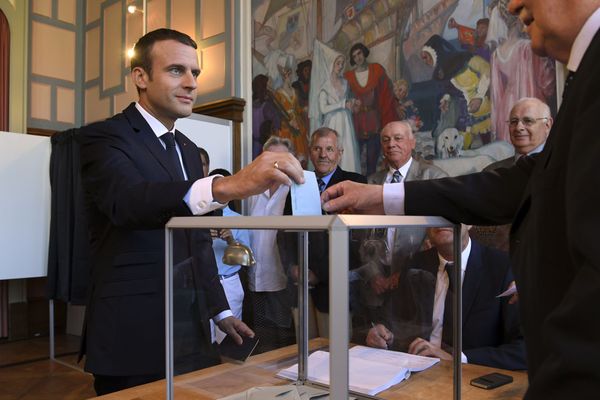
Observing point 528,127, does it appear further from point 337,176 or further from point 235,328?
point 235,328

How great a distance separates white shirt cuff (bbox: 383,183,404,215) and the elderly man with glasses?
2418 mm

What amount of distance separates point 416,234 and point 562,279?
1.09 feet

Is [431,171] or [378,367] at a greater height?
[431,171]

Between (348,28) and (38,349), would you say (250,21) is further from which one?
(38,349)

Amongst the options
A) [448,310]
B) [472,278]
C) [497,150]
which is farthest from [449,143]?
[448,310]

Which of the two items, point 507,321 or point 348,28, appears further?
point 348,28


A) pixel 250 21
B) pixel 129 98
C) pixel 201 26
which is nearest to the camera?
pixel 250 21

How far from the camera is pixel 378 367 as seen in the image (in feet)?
3.32

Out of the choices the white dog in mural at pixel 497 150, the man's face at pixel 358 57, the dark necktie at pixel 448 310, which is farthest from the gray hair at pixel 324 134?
the dark necktie at pixel 448 310

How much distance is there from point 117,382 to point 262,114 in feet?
11.7

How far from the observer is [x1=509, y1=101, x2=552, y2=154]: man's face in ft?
11.0

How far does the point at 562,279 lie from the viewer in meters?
0.71

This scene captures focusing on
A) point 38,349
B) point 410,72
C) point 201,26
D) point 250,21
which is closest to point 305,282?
point 410,72

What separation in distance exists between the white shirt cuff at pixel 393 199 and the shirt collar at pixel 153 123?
0.97m
